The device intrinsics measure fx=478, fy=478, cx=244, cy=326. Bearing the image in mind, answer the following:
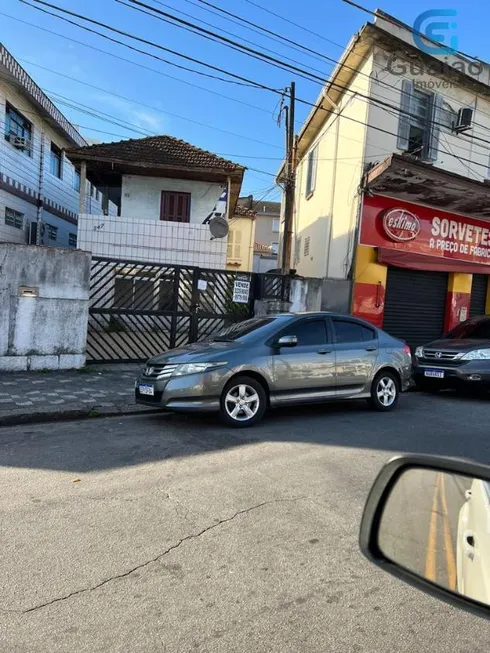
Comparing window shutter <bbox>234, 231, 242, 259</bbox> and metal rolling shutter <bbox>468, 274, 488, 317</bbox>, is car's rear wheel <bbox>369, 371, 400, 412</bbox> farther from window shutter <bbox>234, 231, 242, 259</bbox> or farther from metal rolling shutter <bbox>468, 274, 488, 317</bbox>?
window shutter <bbox>234, 231, 242, 259</bbox>

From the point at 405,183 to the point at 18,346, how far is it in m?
10.2

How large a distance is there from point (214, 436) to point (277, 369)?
4.29 ft

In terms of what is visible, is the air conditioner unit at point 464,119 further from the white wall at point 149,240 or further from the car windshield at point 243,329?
the car windshield at point 243,329

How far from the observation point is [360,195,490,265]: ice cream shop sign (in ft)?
44.2

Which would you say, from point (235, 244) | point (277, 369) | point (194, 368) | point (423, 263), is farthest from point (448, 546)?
point (235, 244)

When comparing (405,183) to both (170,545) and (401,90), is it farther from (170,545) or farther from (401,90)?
(170,545)

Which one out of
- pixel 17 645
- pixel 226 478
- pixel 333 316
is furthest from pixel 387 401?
pixel 17 645

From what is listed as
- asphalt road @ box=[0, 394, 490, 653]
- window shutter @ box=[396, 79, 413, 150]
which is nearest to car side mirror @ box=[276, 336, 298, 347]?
asphalt road @ box=[0, 394, 490, 653]

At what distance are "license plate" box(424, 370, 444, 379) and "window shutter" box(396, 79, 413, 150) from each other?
729cm

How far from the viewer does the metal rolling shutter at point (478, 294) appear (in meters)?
16.1

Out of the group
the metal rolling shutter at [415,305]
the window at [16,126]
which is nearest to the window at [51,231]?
the window at [16,126]

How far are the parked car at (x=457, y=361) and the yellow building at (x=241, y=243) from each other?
1569 cm

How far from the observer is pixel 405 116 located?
13.5 metres

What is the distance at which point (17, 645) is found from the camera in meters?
2.22
